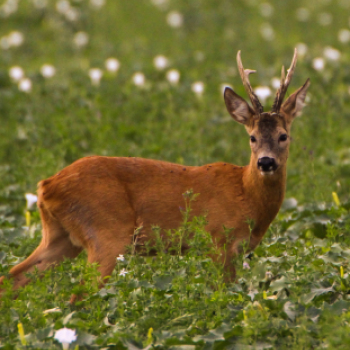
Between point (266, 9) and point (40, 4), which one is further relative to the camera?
point (266, 9)

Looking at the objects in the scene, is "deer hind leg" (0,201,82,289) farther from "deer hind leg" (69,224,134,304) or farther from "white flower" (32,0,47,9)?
"white flower" (32,0,47,9)

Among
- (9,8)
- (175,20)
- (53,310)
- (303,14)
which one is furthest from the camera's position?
(303,14)

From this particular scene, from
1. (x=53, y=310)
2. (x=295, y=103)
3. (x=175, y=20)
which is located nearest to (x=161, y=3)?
(x=175, y=20)

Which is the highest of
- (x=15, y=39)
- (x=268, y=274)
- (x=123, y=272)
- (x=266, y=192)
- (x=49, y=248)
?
(x=15, y=39)

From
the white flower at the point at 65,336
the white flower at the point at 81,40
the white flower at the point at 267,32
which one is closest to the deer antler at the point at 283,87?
the white flower at the point at 65,336

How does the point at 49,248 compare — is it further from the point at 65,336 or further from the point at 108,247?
the point at 65,336

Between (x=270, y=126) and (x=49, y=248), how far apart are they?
1864 mm

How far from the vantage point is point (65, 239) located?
5672 mm

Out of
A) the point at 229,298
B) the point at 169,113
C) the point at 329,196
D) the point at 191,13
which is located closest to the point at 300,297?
the point at 229,298

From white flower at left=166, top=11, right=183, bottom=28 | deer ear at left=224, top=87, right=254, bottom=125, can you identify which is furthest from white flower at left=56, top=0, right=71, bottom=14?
deer ear at left=224, top=87, right=254, bottom=125

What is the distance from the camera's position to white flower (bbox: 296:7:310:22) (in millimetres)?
15533

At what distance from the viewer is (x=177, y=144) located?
854 centimetres

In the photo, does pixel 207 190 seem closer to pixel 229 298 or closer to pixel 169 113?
pixel 229 298

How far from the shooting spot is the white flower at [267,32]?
1417 centimetres
